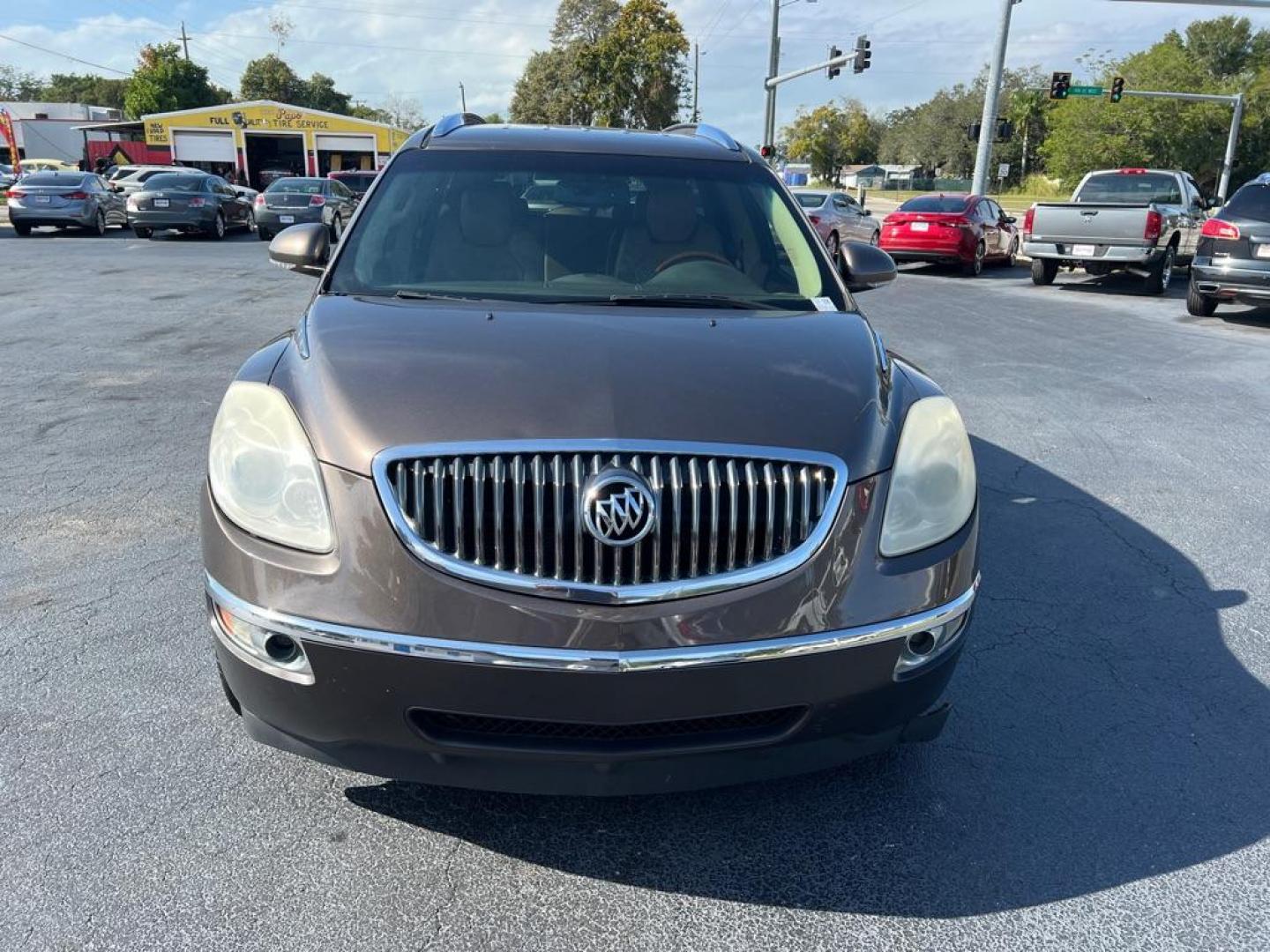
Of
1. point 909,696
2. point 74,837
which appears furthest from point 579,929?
point 74,837

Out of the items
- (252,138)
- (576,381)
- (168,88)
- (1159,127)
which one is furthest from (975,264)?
(168,88)

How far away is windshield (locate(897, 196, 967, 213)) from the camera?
18.4m

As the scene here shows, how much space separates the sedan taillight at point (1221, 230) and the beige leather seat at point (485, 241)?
11003 mm

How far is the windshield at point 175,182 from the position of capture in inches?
899

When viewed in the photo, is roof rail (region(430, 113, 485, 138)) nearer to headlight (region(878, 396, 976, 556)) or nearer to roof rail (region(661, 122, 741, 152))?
roof rail (region(661, 122, 741, 152))

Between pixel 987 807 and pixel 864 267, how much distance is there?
227 centimetres

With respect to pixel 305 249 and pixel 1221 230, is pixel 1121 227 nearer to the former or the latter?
pixel 1221 230

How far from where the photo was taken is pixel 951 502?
8.26 ft

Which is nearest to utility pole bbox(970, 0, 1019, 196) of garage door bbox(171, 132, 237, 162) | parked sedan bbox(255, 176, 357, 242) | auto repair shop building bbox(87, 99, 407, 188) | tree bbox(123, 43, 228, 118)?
parked sedan bbox(255, 176, 357, 242)

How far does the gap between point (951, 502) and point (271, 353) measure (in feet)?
6.45

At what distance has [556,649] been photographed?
6.99ft

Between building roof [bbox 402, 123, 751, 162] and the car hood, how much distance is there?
1246 millimetres

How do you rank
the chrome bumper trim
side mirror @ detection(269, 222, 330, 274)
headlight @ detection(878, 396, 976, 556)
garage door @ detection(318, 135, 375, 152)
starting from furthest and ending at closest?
1. garage door @ detection(318, 135, 375, 152)
2. side mirror @ detection(269, 222, 330, 274)
3. headlight @ detection(878, 396, 976, 556)
4. the chrome bumper trim

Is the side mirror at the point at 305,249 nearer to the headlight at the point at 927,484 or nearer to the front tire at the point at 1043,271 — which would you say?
the headlight at the point at 927,484
